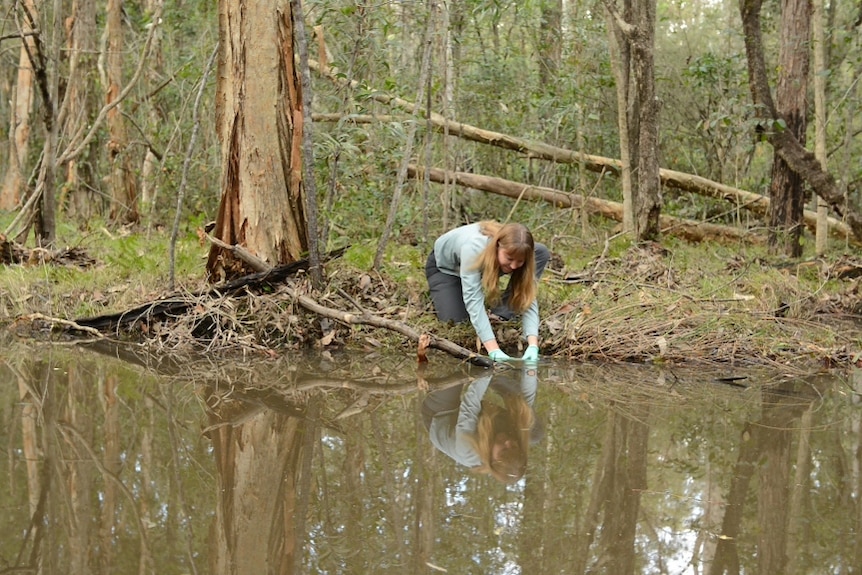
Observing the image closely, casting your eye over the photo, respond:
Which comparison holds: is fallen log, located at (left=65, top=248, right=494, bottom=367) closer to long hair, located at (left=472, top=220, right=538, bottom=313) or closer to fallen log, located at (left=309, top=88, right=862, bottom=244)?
long hair, located at (left=472, top=220, right=538, bottom=313)

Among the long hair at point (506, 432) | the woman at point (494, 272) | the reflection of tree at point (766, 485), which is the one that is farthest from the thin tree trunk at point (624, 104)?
the long hair at point (506, 432)

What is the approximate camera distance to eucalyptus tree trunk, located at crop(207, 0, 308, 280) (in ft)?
23.2

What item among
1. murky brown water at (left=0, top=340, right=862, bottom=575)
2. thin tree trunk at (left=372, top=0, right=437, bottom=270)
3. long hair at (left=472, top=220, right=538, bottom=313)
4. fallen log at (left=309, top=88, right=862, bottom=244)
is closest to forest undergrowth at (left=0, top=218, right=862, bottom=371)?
thin tree trunk at (left=372, top=0, right=437, bottom=270)

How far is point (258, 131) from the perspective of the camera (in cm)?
708

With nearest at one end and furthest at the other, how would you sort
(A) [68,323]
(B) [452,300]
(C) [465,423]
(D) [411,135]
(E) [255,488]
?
(E) [255,488]
(C) [465,423]
(B) [452,300]
(A) [68,323]
(D) [411,135]

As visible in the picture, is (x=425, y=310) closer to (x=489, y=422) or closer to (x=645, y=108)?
(x=489, y=422)

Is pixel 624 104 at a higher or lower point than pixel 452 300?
higher

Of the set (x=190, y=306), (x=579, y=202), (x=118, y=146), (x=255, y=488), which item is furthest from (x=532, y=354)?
(x=118, y=146)

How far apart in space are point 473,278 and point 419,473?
2.58 m

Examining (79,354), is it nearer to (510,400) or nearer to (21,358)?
(21,358)

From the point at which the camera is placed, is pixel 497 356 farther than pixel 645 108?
No

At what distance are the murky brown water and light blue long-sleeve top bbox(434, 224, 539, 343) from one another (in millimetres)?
491

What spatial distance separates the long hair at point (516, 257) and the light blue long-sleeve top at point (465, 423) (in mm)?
641

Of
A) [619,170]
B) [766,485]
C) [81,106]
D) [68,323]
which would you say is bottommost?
[68,323]
